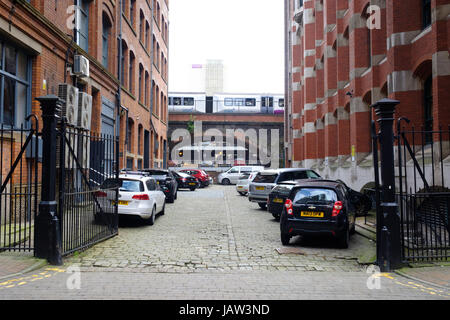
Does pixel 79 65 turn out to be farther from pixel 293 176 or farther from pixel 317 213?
pixel 317 213

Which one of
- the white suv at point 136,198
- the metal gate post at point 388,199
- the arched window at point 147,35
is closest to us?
the metal gate post at point 388,199

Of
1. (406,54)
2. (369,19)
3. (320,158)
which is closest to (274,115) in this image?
(320,158)

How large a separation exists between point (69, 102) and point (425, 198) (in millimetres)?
10754

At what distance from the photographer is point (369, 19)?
699 inches

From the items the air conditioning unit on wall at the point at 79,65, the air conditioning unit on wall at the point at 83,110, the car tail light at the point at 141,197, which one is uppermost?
the air conditioning unit on wall at the point at 79,65

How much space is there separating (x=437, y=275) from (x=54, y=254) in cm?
651

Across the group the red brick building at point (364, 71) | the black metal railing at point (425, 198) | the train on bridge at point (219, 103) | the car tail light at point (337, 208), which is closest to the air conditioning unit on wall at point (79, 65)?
Result: the car tail light at point (337, 208)

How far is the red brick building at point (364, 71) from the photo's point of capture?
12086 mm

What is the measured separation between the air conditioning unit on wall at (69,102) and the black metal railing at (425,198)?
9937 mm

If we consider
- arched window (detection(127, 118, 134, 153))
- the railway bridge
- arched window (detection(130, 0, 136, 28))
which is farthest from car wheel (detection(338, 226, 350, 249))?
the railway bridge

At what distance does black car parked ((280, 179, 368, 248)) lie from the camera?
8617 millimetres

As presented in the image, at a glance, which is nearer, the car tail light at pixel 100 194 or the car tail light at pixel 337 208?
the car tail light at pixel 337 208

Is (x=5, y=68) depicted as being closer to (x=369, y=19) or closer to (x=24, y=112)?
(x=24, y=112)

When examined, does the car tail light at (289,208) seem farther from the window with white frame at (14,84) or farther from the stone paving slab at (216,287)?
the window with white frame at (14,84)
